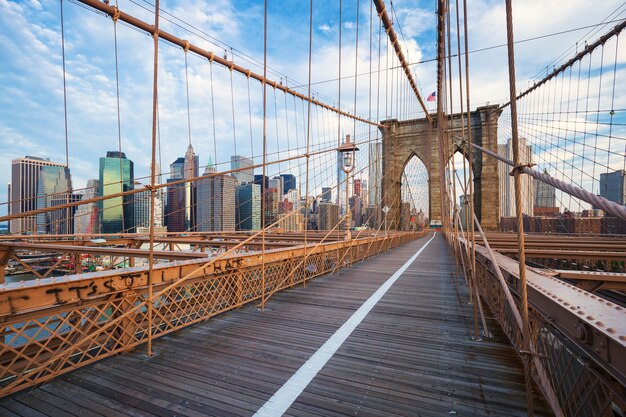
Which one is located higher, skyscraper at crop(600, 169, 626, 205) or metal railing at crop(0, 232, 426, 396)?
skyscraper at crop(600, 169, 626, 205)

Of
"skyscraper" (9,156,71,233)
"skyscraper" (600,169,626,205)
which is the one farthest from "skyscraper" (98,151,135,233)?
"skyscraper" (600,169,626,205)

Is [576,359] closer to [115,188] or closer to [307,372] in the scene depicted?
[307,372]

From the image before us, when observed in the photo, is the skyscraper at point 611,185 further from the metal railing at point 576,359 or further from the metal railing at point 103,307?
the metal railing at point 103,307

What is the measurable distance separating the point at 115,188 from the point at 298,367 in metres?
8.77

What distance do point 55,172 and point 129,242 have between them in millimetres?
3732

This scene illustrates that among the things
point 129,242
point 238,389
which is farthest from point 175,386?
point 129,242

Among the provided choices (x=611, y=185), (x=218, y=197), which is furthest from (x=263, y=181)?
(x=611, y=185)

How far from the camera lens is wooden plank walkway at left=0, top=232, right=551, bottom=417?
2.03m

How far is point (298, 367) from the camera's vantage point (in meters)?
2.59

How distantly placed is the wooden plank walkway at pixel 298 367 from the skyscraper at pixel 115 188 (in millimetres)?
5422

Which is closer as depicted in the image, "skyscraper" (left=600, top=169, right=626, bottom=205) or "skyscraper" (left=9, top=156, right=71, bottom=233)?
"skyscraper" (left=9, top=156, right=71, bottom=233)

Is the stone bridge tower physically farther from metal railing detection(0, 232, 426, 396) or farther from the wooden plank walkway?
the wooden plank walkway

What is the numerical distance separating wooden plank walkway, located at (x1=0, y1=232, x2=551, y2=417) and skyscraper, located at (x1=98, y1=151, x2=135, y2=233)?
542cm

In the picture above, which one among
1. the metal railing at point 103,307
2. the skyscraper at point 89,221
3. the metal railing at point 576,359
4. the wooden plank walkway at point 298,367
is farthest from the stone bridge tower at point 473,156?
the metal railing at point 576,359
